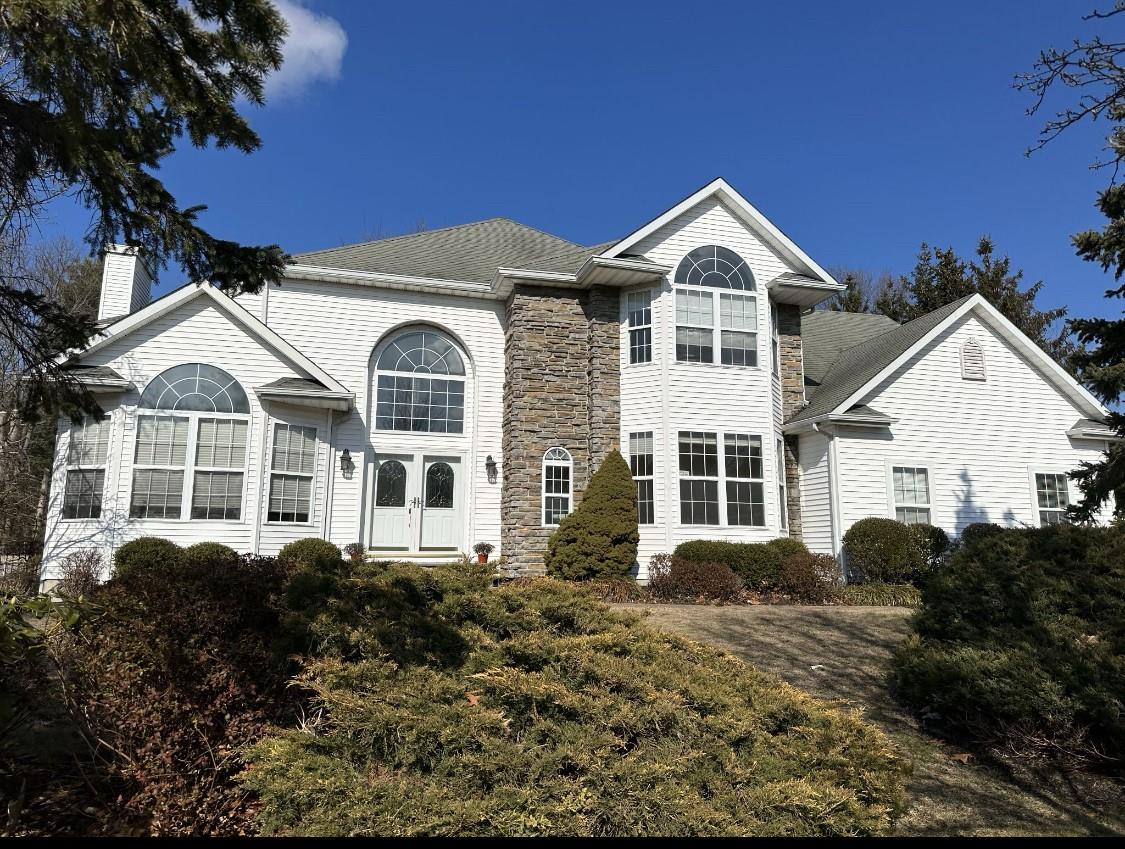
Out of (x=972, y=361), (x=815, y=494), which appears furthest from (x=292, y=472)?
(x=972, y=361)

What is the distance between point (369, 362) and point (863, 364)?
11.3 meters

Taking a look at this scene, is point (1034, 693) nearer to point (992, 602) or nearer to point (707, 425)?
point (992, 602)

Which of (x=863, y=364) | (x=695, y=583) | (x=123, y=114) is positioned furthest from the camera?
(x=863, y=364)

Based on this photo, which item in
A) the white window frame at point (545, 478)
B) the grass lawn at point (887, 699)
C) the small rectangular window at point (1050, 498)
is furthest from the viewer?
the small rectangular window at point (1050, 498)

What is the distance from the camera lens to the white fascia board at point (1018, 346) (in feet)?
53.1

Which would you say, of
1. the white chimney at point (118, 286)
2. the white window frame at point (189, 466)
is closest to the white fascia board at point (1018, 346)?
the white window frame at point (189, 466)

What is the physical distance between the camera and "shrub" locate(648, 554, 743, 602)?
12.6 m

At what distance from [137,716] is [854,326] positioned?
828 inches

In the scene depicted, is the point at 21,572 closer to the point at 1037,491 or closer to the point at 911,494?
the point at 911,494

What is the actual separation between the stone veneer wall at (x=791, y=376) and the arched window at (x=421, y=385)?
7.30m

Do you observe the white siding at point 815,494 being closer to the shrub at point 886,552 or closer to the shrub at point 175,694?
the shrub at point 886,552

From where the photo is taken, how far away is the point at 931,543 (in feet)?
47.6

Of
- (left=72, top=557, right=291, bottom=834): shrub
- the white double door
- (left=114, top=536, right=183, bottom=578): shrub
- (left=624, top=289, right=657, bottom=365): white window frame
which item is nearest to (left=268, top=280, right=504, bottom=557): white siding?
the white double door

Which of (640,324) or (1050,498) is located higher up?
(640,324)
